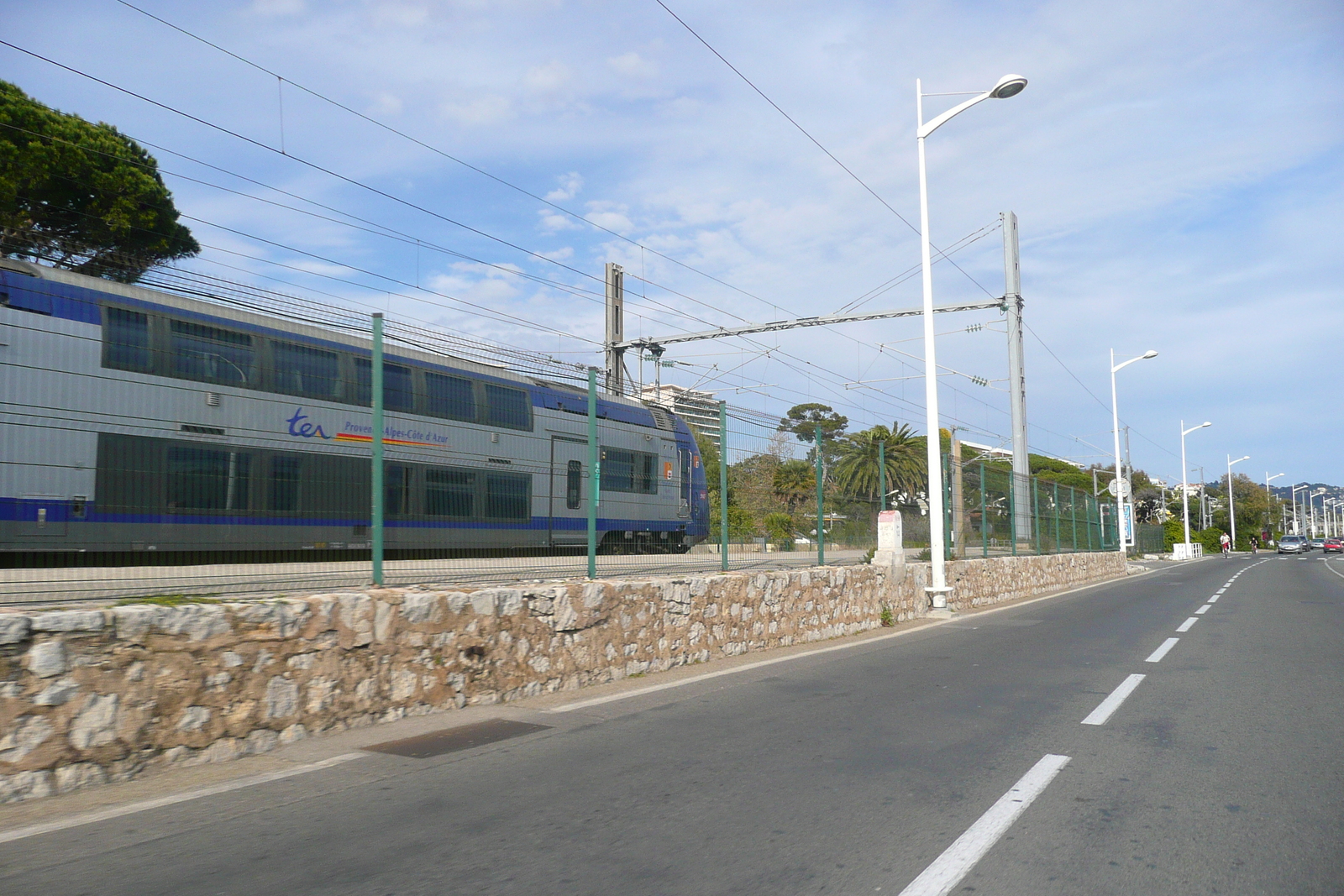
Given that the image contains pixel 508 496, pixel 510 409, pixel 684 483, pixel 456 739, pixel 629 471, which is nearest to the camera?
pixel 456 739

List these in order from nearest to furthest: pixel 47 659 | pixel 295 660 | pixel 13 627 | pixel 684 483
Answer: pixel 13 627 < pixel 47 659 < pixel 295 660 < pixel 684 483

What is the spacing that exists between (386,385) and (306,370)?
1558 millimetres

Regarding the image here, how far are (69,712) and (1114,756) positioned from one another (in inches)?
216

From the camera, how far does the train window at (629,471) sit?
949 cm

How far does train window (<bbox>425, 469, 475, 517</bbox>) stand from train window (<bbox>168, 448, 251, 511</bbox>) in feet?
5.70

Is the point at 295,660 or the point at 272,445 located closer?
the point at 295,660

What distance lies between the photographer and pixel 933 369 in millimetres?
15531

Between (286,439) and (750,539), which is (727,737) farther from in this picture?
(750,539)

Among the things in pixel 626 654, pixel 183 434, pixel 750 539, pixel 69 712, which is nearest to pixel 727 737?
pixel 626 654

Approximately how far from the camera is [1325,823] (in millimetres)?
3973

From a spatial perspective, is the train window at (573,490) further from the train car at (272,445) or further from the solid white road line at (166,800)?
the solid white road line at (166,800)

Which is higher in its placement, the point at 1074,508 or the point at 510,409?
the point at 510,409

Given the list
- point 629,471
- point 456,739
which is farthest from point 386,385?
point 629,471

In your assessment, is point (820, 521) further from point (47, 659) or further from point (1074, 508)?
point (1074, 508)
